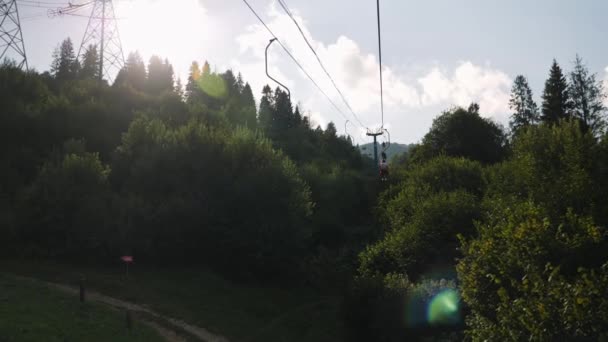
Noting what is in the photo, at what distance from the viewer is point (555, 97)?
75.2 m

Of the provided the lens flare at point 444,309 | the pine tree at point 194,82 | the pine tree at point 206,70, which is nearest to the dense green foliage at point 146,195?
the lens flare at point 444,309

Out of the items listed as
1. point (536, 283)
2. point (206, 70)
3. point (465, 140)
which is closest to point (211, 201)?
point (536, 283)

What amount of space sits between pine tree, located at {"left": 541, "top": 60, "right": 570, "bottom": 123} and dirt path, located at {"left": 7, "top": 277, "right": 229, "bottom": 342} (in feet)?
227

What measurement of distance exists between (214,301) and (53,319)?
11.1 m

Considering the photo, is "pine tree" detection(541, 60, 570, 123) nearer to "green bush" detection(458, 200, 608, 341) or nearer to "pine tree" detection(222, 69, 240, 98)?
"green bush" detection(458, 200, 608, 341)

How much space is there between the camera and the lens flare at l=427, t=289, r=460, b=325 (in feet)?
67.9

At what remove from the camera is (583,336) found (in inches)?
406

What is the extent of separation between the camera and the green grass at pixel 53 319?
1745 cm

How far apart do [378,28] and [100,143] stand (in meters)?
35.5

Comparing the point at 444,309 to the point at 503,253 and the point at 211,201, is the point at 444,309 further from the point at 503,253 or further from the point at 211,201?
the point at 211,201

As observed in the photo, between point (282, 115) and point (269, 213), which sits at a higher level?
point (282, 115)

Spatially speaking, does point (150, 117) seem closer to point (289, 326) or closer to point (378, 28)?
point (289, 326)

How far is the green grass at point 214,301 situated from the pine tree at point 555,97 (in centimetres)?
5877

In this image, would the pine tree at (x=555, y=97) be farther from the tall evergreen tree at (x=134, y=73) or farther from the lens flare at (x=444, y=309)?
the tall evergreen tree at (x=134, y=73)
